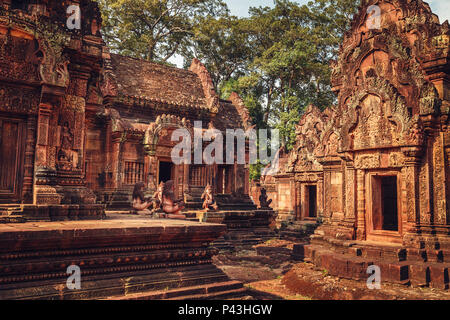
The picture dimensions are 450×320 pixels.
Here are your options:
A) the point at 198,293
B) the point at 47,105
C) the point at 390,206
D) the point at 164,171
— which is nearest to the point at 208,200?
the point at 164,171

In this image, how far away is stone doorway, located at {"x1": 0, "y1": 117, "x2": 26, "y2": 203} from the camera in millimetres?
5652

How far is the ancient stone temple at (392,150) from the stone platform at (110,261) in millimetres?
4192

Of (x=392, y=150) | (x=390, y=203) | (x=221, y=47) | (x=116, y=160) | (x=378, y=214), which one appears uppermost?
(x=221, y=47)

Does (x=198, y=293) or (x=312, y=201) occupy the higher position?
(x=312, y=201)

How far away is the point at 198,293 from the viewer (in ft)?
15.9

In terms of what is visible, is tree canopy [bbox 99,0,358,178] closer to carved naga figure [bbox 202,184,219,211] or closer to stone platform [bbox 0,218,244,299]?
carved naga figure [bbox 202,184,219,211]

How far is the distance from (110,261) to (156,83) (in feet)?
49.7

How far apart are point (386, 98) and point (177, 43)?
25193 mm

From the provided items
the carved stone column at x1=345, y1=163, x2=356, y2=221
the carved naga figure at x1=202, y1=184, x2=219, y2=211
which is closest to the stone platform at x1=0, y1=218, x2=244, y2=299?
the carved stone column at x1=345, y1=163, x2=356, y2=221

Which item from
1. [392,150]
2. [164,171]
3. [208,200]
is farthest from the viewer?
[164,171]

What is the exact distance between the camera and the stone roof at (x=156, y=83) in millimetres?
17266

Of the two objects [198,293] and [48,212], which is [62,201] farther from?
[198,293]

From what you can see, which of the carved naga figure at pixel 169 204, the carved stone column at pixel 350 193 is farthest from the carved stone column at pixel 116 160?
the carved stone column at pixel 350 193

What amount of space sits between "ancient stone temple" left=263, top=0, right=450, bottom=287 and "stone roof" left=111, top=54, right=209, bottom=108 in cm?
959
